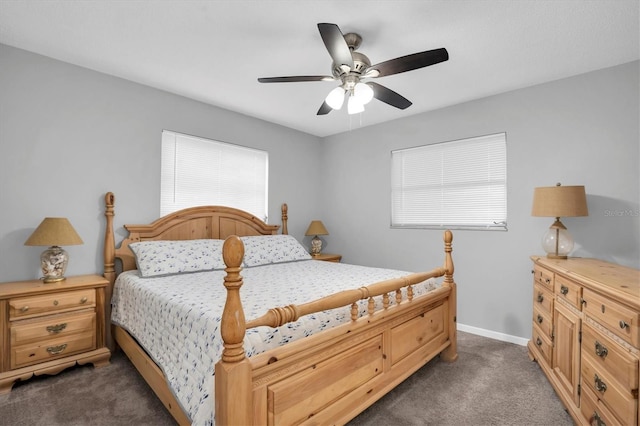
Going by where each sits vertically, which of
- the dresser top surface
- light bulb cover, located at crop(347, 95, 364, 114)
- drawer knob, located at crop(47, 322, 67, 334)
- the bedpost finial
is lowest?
drawer knob, located at crop(47, 322, 67, 334)

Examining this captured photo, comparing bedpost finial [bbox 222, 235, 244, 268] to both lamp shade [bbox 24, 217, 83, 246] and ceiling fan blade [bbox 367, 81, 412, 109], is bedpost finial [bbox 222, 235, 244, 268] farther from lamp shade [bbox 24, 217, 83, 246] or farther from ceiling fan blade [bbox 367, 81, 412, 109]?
lamp shade [bbox 24, 217, 83, 246]

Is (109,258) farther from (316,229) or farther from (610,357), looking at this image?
(610,357)

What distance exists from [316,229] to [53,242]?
2828 millimetres

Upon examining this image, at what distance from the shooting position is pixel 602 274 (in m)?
1.84

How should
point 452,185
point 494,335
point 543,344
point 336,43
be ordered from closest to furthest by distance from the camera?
point 336,43 < point 543,344 < point 494,335 < point 452,185

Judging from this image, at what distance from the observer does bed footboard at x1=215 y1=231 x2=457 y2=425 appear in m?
1.14

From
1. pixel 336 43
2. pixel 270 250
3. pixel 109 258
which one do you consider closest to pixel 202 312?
pixel 336 43

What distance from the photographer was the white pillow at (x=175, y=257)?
103 inches

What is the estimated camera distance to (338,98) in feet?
7.12

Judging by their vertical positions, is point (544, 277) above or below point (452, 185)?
below

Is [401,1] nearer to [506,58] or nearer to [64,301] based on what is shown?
[506,58]

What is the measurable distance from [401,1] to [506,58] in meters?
1.20

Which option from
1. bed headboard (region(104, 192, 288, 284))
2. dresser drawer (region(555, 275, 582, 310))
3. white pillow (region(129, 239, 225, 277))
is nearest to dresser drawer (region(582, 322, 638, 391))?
dresser drawer (region(555, 275, 582, 310))

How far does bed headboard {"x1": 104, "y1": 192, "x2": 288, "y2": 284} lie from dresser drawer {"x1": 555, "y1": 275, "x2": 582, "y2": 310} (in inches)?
117
